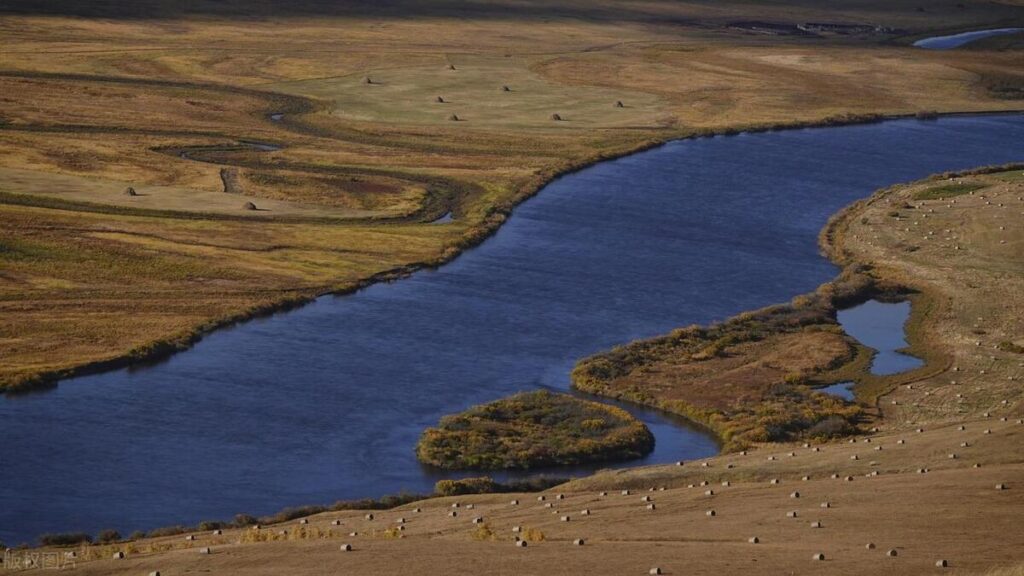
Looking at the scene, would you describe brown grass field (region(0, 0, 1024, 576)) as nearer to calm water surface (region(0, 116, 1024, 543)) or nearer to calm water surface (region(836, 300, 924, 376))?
calm water surface (region(836, 300, 924, 376))

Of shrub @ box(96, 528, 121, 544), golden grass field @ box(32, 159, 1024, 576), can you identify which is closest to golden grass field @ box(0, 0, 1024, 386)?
shrub @ box(96, 528, 121, 544)

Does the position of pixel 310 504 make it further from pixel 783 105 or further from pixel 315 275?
pixel 783 105

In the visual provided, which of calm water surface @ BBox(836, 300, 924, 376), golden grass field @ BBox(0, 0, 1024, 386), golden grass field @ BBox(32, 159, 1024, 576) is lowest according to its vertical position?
calm water surface @ BBox(836, 300, 924, 376)

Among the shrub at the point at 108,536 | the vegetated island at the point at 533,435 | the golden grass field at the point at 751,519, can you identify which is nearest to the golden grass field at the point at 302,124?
the vegetated island at the point at 533,435

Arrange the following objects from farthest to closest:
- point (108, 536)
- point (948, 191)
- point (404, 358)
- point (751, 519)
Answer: point (948, 191) < point (404, 358) < point (108, 536) < point (751, 519)

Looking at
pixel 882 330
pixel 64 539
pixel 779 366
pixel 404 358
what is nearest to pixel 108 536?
pixel 64 539

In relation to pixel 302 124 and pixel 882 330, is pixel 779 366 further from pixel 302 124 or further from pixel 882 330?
pixel 302 124

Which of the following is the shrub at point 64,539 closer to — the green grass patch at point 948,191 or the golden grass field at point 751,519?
the golden grass field at point 751,519
